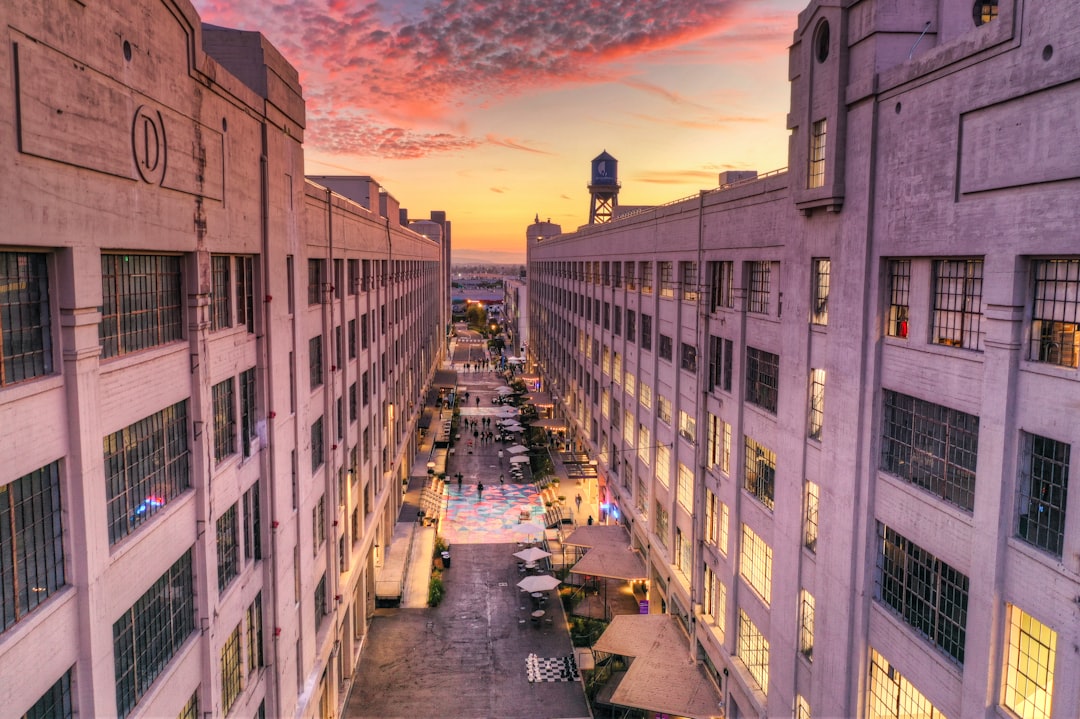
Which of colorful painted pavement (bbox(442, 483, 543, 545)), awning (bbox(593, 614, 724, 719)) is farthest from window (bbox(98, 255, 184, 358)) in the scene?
colorful painted pavement (bbox(442, 483, 543, 545))

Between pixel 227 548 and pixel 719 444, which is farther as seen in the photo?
pixel 719 444

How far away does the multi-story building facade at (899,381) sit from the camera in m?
11.9

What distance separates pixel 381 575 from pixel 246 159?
2900 cm

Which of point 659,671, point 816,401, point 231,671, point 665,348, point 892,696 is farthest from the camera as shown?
point 665,348

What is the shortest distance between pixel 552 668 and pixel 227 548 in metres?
20.5

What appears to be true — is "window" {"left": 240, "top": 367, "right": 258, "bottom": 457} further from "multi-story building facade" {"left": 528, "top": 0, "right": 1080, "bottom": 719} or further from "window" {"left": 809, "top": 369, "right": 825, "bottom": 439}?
"window" {"left": 809, "top": 369, "right": 825, "bottom": 439}

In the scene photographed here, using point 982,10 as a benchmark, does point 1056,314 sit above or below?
below

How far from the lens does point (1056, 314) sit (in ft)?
39.0

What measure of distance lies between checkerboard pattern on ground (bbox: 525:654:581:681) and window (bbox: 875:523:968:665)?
771 inches

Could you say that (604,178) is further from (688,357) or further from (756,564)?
(756,564)

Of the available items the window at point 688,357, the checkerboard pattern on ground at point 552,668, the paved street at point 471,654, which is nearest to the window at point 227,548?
the paved street at point 471,654

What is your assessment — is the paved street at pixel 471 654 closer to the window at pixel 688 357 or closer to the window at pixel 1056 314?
the window at pixel 688 357

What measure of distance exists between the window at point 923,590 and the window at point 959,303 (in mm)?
4507

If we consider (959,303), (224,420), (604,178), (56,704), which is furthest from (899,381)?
(604,178)
